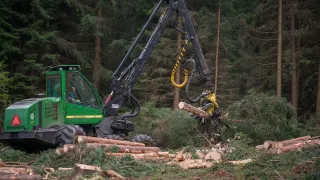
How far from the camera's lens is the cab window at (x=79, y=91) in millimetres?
15102

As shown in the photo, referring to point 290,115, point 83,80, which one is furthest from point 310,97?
point 83,80

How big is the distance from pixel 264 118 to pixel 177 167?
6.26 metres

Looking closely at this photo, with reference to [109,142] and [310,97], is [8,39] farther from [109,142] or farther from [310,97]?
[310,97]

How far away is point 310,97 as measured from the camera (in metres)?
25.5

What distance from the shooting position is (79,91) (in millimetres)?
15492

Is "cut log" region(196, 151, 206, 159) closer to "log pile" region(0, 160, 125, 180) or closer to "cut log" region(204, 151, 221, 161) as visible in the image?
"cut log" region(204, 151, 221, 161)

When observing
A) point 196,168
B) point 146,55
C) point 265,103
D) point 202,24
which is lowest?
point 196,168

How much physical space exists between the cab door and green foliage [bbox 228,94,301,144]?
470 centimetres

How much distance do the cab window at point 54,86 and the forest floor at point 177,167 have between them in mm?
2555

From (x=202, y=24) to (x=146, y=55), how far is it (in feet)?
35.2

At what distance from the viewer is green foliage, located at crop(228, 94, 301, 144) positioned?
17.3 metres

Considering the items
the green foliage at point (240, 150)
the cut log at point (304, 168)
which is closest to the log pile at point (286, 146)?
the green foliage at point (240, 150)

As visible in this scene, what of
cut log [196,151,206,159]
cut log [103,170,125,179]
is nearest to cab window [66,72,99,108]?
cut log [196,151,206,159]

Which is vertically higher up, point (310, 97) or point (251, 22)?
point (251, 22)
